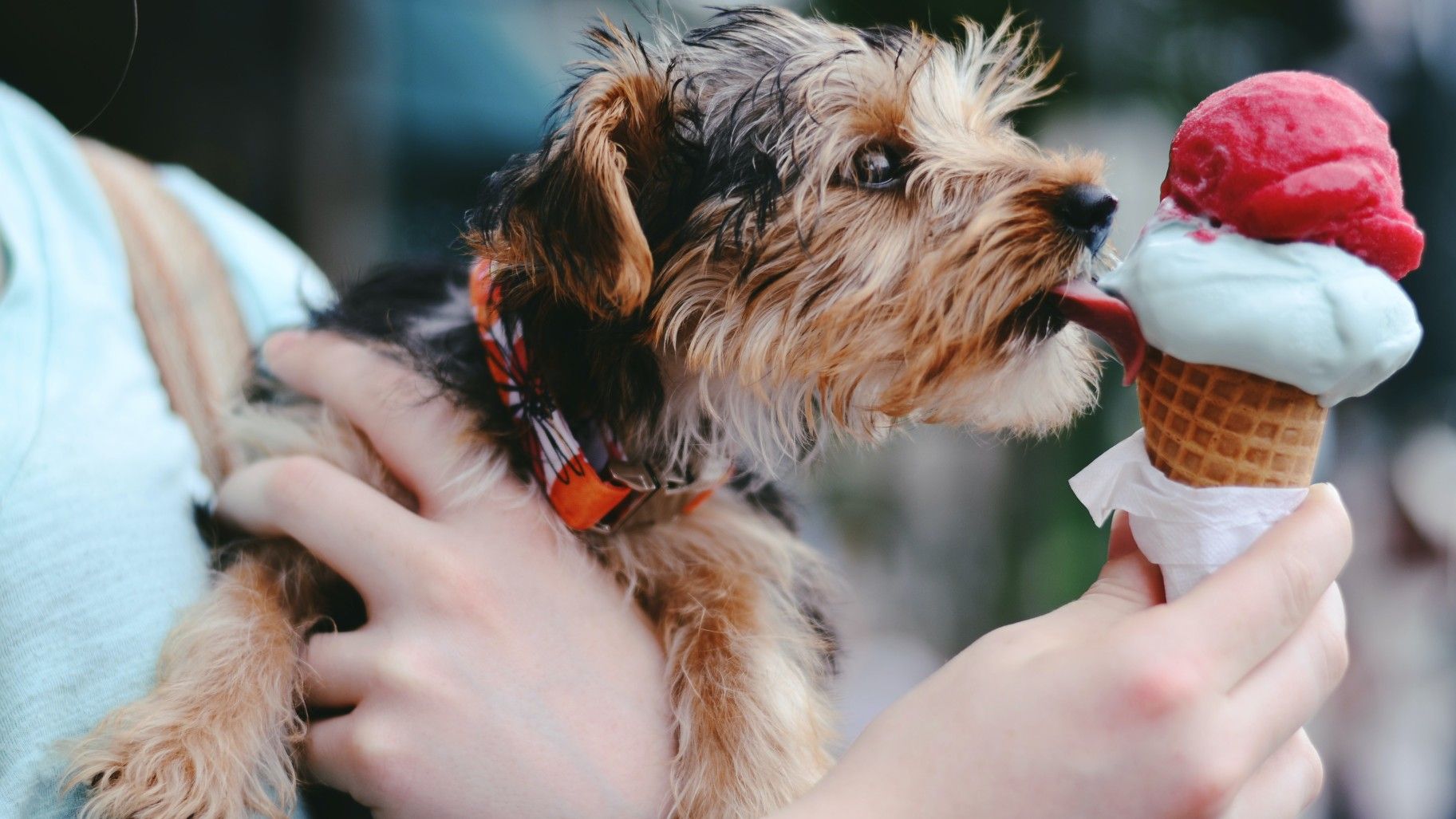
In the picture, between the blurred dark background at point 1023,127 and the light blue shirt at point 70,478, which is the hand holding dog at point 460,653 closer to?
the light blue shirt at point 70,478

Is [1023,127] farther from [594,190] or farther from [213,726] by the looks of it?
[213,726]

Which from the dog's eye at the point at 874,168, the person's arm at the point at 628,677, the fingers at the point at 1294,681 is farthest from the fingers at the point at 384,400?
the fingers at the point at 1294,681

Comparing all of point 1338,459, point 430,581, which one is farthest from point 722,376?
point 1338,459

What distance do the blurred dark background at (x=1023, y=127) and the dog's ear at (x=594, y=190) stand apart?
0.37 m

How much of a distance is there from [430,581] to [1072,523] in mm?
4101

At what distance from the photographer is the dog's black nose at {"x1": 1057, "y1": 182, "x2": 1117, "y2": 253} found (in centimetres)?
165

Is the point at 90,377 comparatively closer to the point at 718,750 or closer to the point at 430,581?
the point at 430,581

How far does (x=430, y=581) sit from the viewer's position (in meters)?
Result: 1.70

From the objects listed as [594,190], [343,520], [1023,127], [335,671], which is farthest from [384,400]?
[1023,127]

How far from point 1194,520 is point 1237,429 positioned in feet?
0.45

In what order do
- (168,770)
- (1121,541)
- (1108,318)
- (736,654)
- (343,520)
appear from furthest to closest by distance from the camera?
(736,654) → (343,520) → (168,770) → (1108,318) → (1121,541)

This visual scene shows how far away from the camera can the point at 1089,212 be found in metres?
1.66

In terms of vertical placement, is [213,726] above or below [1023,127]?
below

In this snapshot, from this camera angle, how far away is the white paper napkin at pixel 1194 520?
1.21m
